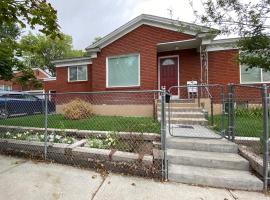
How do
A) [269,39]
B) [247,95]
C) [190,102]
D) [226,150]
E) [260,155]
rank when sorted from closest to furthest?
[269,39]
[260,155]
[226,150]
[190,102]
[247,95]

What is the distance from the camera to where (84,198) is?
335 centimetres

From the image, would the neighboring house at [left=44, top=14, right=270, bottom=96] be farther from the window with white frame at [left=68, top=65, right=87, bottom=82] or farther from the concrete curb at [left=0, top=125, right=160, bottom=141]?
the concrete curb at [left=0, top=125, right=160, bottom=141]

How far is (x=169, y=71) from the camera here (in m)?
12.4

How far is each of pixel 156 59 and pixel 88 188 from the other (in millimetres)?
8570

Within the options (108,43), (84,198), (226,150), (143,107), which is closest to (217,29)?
(226,150)

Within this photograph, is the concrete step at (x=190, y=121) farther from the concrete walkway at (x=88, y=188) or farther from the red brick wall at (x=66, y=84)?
the red brick wall at (x=66, y=84)

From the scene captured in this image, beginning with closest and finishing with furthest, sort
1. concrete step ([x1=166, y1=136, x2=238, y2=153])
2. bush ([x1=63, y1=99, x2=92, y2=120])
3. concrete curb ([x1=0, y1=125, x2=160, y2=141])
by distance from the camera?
concrete step ([x1=166, y1=136, x2=238, y2=153])
concrete curb ([x1=0, y1=125, x2=160, y2=141])
bush ([x1=63, y1=99, x2=92, y2=120])

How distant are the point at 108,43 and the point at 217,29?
853cm

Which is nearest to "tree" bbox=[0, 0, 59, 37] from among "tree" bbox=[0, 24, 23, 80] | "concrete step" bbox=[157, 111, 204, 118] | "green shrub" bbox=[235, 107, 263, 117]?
"tree" bbox=[0, 24, 23, 80]

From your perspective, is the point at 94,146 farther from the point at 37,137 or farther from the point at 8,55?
the point at 8,55

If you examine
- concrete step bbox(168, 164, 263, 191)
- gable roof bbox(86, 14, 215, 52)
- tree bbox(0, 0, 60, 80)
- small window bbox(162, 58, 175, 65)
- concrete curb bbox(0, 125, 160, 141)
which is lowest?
concrete step bbox(168, 164, 263, 191)

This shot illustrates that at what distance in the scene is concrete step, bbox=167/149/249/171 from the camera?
13.7 ft

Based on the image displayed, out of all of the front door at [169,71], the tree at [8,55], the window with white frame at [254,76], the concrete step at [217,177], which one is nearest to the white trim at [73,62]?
the front door at [169,71]

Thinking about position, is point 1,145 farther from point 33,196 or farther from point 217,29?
point 217,29
